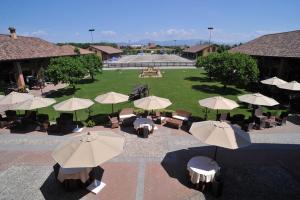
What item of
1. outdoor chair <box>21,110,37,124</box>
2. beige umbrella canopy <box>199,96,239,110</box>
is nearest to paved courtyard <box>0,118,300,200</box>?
outdoor chair <box>21,110,37,124</box>

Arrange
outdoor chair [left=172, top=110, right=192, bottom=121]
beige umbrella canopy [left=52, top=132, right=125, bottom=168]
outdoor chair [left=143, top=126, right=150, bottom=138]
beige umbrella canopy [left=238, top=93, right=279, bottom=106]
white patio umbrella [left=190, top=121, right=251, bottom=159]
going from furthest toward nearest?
outdoor chair [left=172, top=110, right=192, bottom=121]
beige umbrella canopy [left=238, top=93, right=279, bottom=106]
outdoor chair [left=143, top=126, right=150, bottom=138]
white patio umbrella [left=190, top=121, right=251, bottom=159]
beige umbrella canopy [left=52, top=132, right=125, bottom=168]

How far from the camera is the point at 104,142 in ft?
27.5

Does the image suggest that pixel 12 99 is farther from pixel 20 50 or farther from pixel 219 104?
pixel 20 50

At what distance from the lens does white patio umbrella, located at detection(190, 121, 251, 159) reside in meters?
→ 8.52

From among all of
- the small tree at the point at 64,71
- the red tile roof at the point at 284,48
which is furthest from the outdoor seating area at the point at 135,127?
the red tile roof at the point at 284,48

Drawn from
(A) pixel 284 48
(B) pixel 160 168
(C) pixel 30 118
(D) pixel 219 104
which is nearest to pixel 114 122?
(B) pixel 160 168

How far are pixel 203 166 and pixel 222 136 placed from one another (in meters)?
1.54

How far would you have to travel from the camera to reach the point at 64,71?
24.7m

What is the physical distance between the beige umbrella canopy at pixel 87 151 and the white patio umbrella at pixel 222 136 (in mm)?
3460

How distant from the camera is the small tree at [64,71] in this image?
24297mm

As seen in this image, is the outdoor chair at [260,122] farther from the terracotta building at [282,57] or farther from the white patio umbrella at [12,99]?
the white patio umbrella at [12,99]

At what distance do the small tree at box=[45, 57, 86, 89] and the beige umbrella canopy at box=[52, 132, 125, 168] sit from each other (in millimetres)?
17828

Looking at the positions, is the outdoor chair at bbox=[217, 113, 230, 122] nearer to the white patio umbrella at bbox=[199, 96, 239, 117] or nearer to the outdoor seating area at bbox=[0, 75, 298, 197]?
the outdoor seating area at bbox=[0, 75, 298, 197]

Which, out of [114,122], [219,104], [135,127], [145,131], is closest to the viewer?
[145,131]
